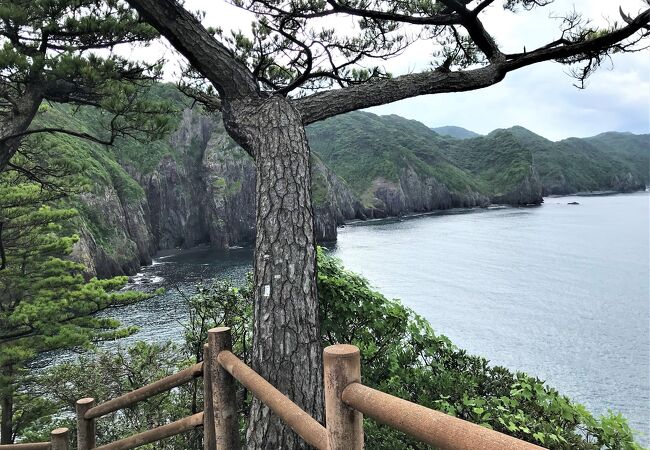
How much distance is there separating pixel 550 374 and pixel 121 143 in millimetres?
66916

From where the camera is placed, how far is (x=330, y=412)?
127 centimetres

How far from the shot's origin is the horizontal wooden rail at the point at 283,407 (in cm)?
142

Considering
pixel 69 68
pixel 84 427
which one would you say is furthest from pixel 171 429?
pixel 69 68

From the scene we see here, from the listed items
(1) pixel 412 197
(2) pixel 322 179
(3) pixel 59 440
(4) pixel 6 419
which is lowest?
(4) pixel 6 419

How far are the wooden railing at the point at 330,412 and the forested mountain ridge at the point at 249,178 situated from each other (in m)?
8.42

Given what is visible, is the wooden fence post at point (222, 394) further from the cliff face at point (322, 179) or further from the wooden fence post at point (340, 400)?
the cliff face at point (322, 179)

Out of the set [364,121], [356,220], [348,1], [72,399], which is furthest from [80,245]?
[364,121]

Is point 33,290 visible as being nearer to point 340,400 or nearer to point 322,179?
point 340,400

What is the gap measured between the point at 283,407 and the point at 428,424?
2.74ft

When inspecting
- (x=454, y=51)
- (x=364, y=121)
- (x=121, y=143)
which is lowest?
(x=454, y=51)

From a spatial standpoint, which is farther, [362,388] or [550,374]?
[550,374]

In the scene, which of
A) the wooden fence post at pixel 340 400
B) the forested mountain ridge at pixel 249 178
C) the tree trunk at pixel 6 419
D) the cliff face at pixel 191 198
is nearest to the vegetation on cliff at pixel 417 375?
the wooden fence post at pixel 340 400

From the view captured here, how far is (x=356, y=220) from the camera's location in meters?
93.8

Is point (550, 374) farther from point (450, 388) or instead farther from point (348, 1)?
point (348, 1)
